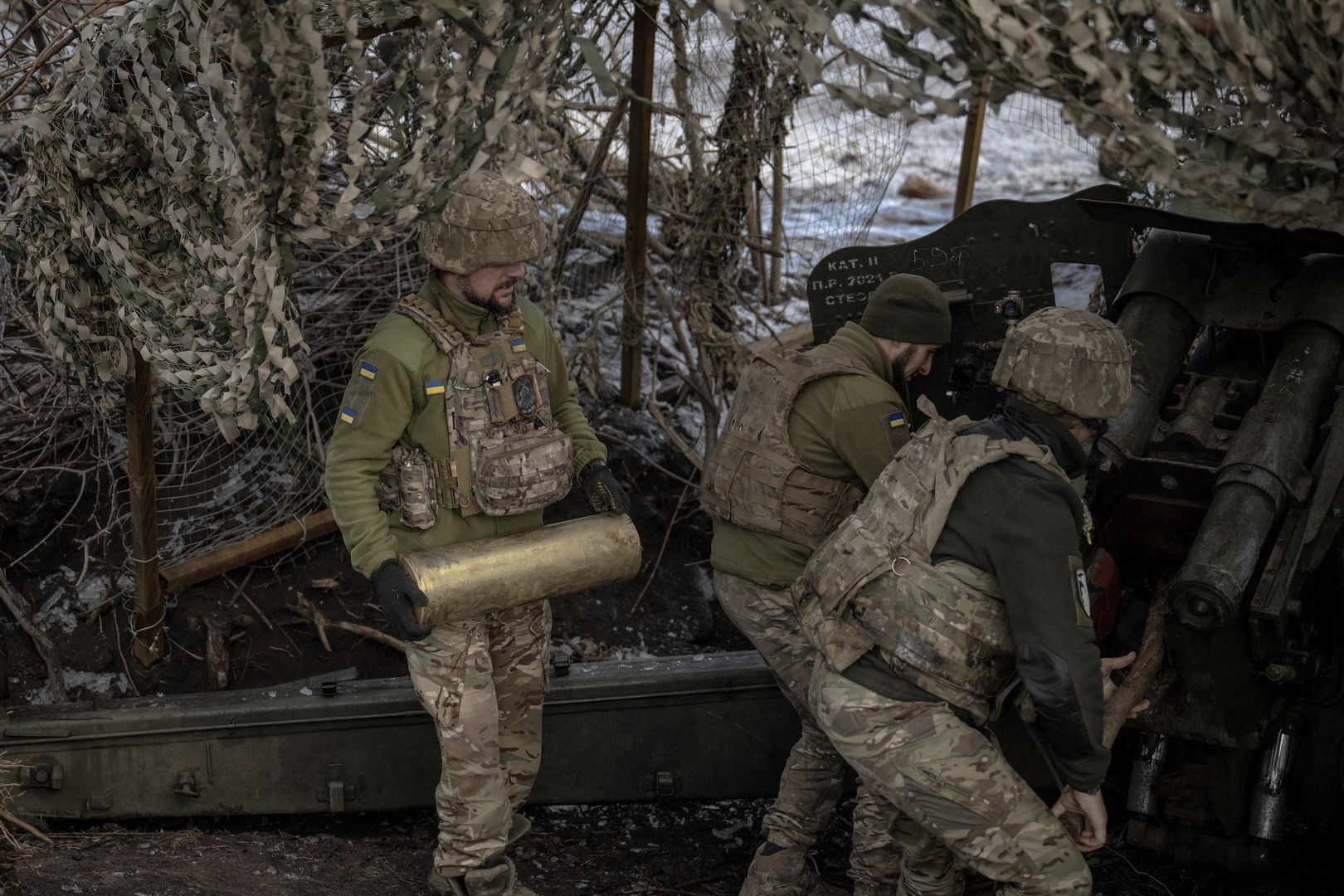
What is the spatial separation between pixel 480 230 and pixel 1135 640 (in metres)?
2.25

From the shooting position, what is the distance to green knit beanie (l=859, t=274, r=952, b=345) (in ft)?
12.6

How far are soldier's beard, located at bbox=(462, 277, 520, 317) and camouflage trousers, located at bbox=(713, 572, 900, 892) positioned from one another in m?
1.05

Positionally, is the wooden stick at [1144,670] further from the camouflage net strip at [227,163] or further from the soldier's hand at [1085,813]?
the camouflage net strip at [227,163]

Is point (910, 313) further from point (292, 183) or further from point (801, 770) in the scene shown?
point (292, 183)

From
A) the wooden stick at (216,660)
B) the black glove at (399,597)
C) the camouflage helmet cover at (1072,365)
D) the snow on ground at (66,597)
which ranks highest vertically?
the camouflage helmet cover at (1072,365)

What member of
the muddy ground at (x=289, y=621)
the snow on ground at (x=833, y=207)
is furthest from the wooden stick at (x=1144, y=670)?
the muddy ground at (x=289, y=621)

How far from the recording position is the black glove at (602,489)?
413 centimetres

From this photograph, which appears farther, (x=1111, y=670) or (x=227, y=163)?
(x=1111, y=670)

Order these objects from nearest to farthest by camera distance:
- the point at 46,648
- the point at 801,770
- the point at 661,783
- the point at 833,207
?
the point at 801,770 → the point at 661,783 → the point at 46,648 → the point at 833,207

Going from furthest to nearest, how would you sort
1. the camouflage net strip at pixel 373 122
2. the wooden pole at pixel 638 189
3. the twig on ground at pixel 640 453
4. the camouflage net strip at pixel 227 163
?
the twig on ground at pixel 640 453 → the wooden pole at pixel 638 189 → the camouflage net strip at pixel 227 163 → the camouflage net strip at pixel 373 122

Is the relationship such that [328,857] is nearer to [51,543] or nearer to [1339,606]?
[51,543]

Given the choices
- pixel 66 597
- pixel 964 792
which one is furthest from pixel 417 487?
pixel 66 597

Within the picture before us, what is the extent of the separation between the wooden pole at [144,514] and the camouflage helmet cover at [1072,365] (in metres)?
2.82

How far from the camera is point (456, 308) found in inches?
149
